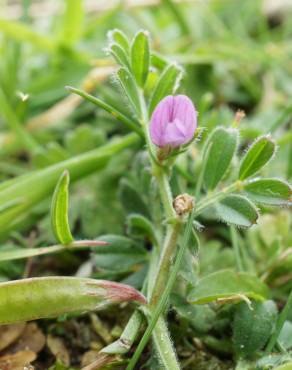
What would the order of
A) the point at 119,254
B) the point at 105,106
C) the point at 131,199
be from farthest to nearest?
the point at 131,199 → the point at 119,254 → the point at 105,106

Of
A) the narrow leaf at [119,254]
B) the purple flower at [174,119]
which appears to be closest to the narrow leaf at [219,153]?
the purple flower at [174,119]

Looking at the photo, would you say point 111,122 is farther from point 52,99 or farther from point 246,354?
point 246,354

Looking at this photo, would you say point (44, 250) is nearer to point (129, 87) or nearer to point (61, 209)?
point (61, 209)

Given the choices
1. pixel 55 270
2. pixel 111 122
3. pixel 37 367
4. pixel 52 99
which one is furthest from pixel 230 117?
pixel 37 367

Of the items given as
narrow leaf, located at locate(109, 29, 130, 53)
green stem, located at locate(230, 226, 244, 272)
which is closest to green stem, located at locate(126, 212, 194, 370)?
green stem, located at locate(230, 226, 244, 272)

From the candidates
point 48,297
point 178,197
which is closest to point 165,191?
point 178,197

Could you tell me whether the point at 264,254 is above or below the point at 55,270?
below
